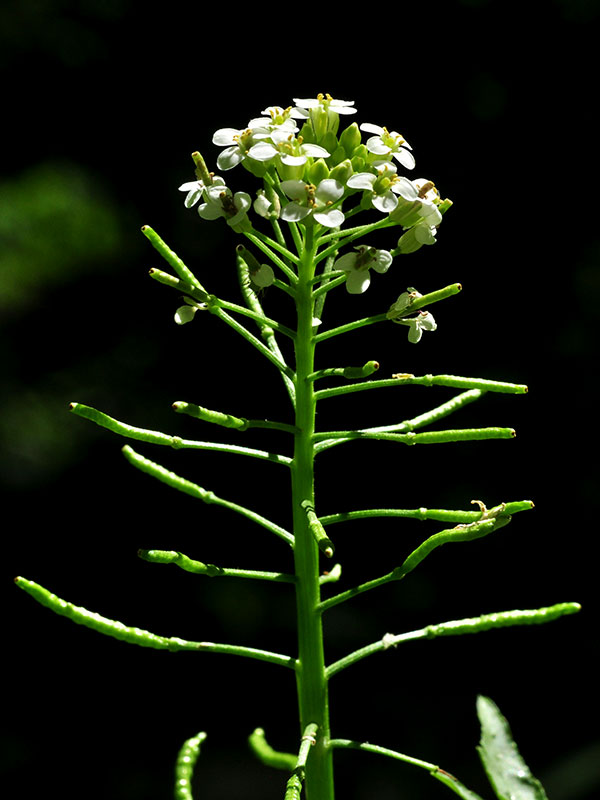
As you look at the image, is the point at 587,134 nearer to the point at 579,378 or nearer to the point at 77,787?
the point at 579,378

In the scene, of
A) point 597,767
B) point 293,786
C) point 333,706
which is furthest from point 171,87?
point 293,786

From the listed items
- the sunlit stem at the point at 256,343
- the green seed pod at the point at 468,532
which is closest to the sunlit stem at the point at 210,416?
the sunlit stem at the point at 256,343

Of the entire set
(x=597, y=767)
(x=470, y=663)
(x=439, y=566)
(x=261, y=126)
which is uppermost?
(x=439, y=566)

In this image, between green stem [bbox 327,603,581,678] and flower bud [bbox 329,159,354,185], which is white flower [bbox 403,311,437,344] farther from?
green stem [bbox 327,603,581,678]

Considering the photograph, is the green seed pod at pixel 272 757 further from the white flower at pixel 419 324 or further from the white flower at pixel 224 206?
the white flower at pixel 224 206

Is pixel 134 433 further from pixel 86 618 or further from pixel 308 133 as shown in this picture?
pixel 308 133
